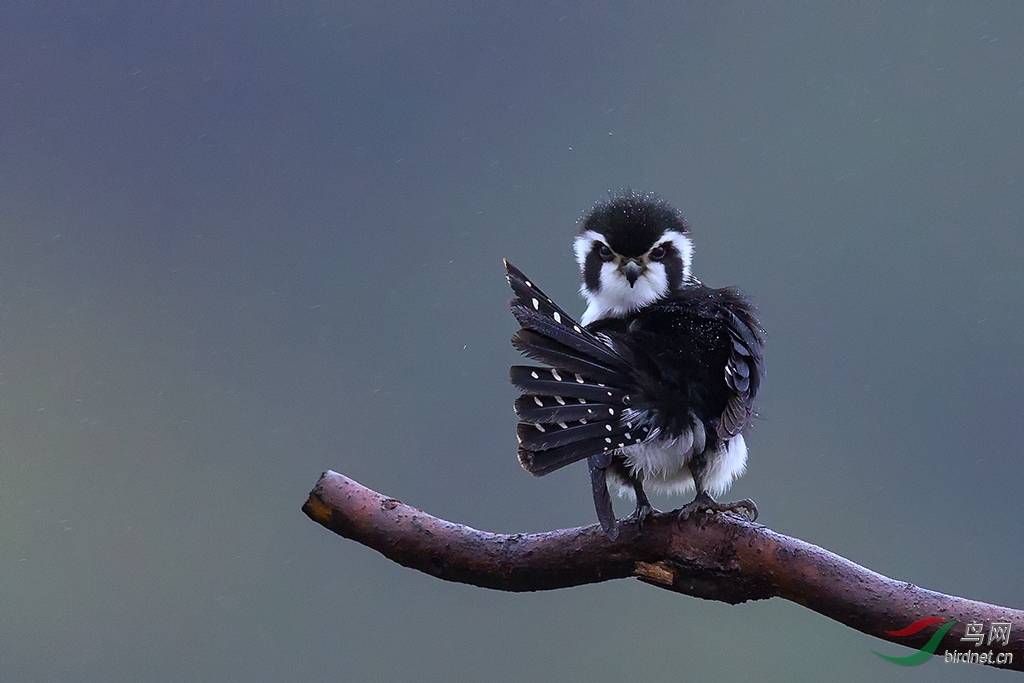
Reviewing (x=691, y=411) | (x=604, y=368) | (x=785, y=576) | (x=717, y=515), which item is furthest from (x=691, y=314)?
(x=785, y=576)

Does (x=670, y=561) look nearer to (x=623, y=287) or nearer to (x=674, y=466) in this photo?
(x=674, y=466)

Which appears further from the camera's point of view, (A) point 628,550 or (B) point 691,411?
(B) point 691,411

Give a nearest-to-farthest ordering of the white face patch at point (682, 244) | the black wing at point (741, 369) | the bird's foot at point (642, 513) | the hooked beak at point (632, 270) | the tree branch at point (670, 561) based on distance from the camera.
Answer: the tree branch at point (670, 561), the bird's foot at point (642, 513), the black wing at point (741, 369), the hooked beak at point (632, 270), the white face patch at point (682, 244)

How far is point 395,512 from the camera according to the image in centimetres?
212

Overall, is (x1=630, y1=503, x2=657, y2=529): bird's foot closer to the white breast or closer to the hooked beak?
the white breast

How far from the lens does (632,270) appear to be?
249cm

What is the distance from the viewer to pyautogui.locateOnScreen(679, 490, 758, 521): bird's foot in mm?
2039

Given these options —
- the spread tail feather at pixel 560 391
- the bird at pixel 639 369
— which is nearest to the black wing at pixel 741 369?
the bird at pixel 639 369

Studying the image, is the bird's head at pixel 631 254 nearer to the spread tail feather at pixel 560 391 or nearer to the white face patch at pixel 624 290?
the white face patch at pixel 624 290

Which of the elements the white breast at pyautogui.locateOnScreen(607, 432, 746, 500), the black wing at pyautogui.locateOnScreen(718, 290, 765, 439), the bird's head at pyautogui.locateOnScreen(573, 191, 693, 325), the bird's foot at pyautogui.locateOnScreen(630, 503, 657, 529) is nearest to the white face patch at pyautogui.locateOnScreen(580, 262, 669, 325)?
the bird's head at pyautogui.locateOnScreen(573, 191, 693, 325)

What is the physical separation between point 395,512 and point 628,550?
0.49 meters

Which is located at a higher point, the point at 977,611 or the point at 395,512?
the point at 977,611

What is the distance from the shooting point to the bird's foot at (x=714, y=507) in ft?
6.69

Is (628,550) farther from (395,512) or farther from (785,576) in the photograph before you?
(395,512)
